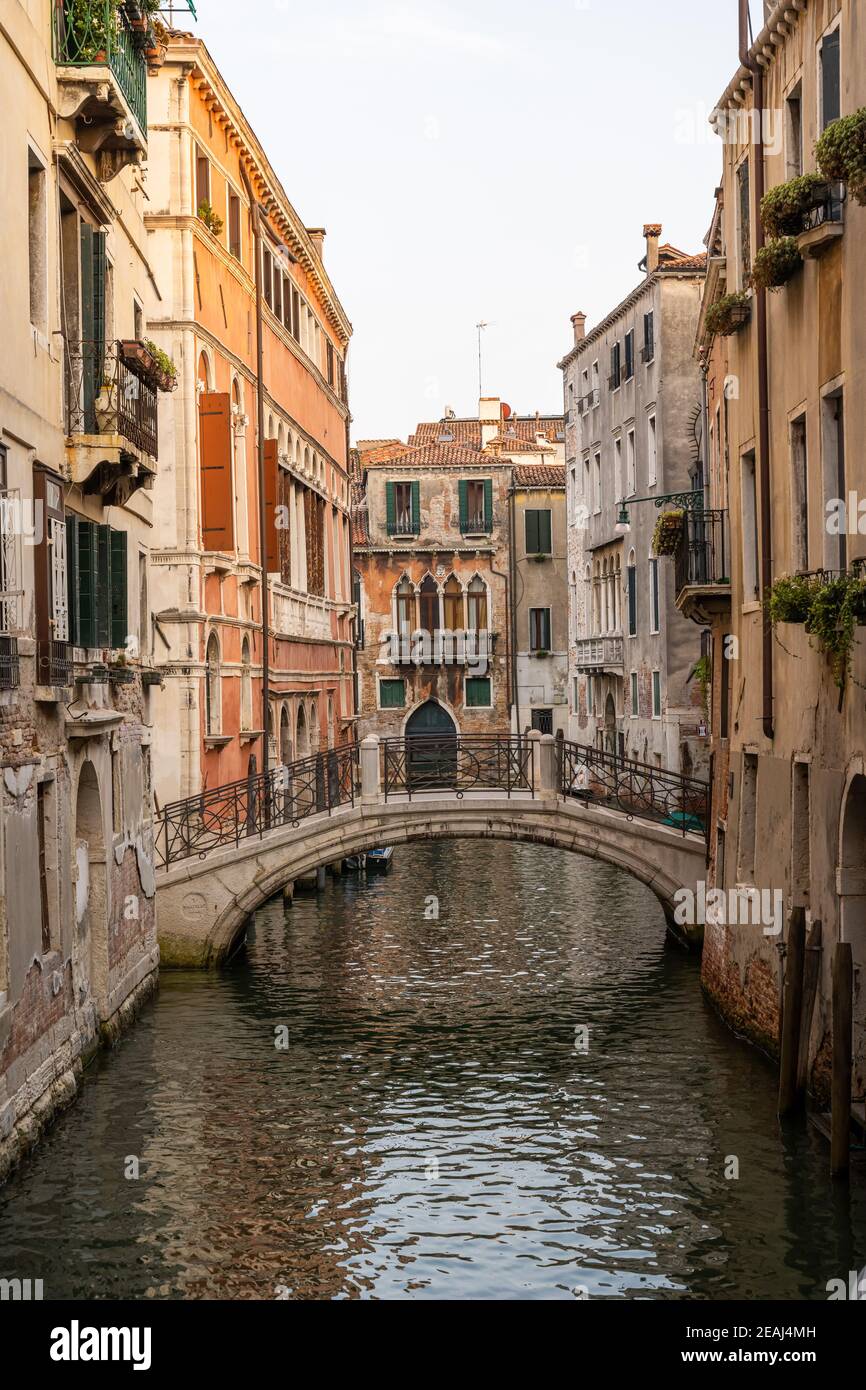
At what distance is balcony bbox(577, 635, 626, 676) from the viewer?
117ft

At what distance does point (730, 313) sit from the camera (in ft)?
50.5

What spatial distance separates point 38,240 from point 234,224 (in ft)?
43.8

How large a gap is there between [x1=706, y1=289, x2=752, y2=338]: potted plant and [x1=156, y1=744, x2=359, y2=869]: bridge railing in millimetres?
7340

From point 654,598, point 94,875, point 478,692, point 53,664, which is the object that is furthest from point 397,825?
point 478,692

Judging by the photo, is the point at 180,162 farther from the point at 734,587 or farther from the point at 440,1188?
the point at 440,1188

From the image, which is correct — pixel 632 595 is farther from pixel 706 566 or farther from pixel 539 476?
pixel 706 566

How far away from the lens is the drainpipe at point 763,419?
1438cm

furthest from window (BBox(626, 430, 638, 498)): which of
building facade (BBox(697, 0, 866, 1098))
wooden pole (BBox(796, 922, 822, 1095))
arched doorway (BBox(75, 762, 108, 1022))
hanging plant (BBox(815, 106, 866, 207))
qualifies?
hanging plant (BBox(815, 106, 866, 207))

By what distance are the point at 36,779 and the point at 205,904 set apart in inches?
317

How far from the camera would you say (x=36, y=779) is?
41.0 feet

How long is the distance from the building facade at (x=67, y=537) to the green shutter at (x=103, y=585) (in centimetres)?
3

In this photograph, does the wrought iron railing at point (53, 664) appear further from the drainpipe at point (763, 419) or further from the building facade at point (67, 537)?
the drainpipe at point (763, 419)

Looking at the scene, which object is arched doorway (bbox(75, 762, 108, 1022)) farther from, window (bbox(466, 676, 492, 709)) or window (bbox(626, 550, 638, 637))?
window (bbox(466, 676, 492, 709))
